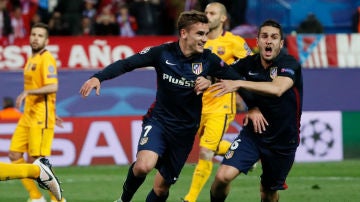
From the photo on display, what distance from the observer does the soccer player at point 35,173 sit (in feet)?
33.2

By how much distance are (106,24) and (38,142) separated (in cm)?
797

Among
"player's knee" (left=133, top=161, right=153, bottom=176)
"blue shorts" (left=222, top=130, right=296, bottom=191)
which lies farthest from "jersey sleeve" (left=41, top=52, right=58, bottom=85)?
"blue shorts" (left=222, top=130, right=296, bottom=191)

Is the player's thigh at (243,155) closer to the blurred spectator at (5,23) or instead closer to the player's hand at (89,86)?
the player's hand at (89,86)

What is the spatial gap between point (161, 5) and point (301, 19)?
10.7ft

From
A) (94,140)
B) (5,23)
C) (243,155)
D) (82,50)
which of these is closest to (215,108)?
(243,155)

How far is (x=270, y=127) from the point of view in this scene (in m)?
9.86

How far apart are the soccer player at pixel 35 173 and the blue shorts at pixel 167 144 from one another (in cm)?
126

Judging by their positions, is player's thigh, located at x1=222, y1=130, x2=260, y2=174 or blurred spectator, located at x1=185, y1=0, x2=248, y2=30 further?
blurred spectator, located at x1=185, y1=0, x2=248, y2=30

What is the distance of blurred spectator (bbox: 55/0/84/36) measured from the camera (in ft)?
66.4

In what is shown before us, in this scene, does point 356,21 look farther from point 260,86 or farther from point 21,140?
point 260,86

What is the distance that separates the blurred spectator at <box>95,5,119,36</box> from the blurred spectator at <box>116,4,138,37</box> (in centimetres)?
21

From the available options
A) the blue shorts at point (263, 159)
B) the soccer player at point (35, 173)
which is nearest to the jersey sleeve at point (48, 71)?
the soccer player at point (35, 173)

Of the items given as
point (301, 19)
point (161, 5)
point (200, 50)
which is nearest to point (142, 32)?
point (161, 5)

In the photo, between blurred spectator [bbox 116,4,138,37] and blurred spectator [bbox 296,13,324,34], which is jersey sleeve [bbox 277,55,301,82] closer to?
blurred spectator [bbox 116,4,138,37]
